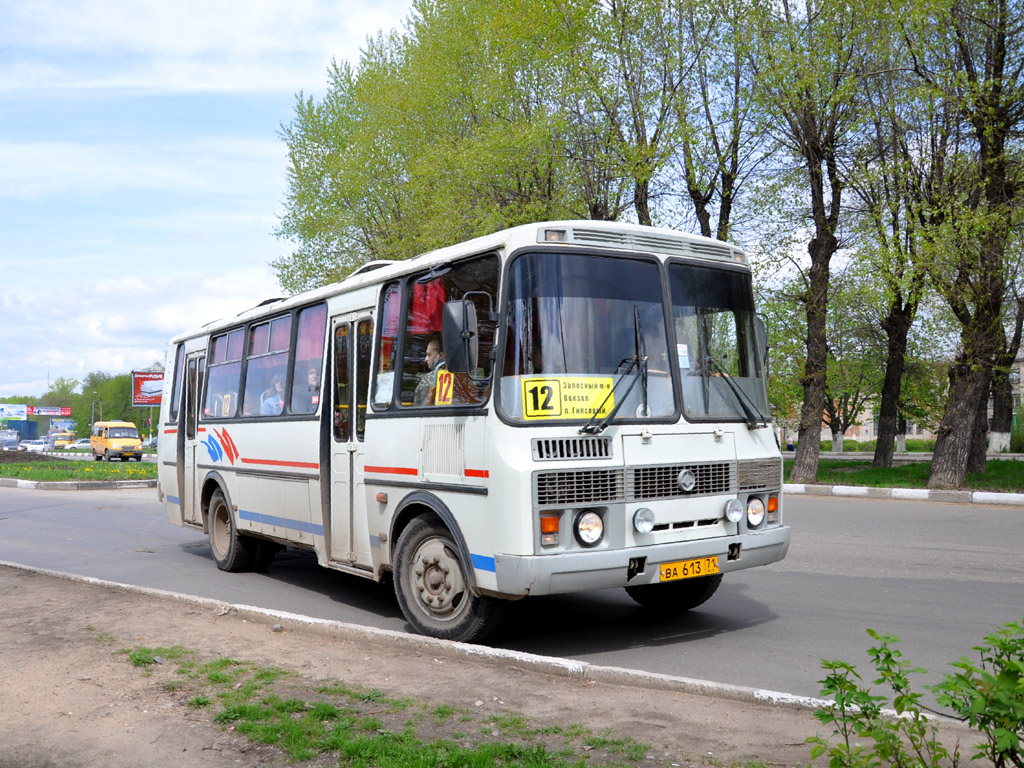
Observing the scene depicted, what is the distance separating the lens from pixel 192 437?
12297 mm

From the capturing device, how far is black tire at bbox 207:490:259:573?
11.0 m

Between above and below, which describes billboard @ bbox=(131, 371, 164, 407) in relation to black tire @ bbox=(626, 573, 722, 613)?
above

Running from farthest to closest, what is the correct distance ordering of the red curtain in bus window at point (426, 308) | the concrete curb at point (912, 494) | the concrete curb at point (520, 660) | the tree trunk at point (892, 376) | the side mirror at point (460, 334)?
the tree trunk at point (892, 376), the concrete curb at point (912, 494), the red curtain in bus window at point (426, 308), the side mirror at point (460, 334), the concrete curb at point (520, 660)

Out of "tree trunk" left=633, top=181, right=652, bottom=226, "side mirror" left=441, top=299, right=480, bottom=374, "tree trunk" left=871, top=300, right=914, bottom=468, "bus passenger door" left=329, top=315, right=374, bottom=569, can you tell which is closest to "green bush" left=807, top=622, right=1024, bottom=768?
"side mirror" left=441, top=299, right=480, bottom=374

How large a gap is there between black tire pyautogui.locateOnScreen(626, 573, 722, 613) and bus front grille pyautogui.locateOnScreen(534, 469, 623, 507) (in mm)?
1795

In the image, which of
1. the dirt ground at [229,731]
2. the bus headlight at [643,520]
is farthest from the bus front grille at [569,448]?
the dirt ground at [229,731]

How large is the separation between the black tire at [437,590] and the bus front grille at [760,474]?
200cm

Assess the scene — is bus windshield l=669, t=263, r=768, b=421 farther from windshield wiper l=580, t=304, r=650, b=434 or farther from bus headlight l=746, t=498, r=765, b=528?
bus headlight l=746, t=498, r=765, b=528

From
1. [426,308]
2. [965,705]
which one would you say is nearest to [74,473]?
[426,308]

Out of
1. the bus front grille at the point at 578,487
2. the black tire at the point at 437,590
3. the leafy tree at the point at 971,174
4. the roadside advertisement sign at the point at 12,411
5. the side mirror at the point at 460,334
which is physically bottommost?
the black tire at the point at 437,590

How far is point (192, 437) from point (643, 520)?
25.2ft

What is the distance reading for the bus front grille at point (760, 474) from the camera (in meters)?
7.05

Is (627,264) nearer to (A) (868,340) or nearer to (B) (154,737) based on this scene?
(B) (154,737)

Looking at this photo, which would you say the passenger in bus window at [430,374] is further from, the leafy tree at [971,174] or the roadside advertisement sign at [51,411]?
the roadside advertisement sign at [51,411]
